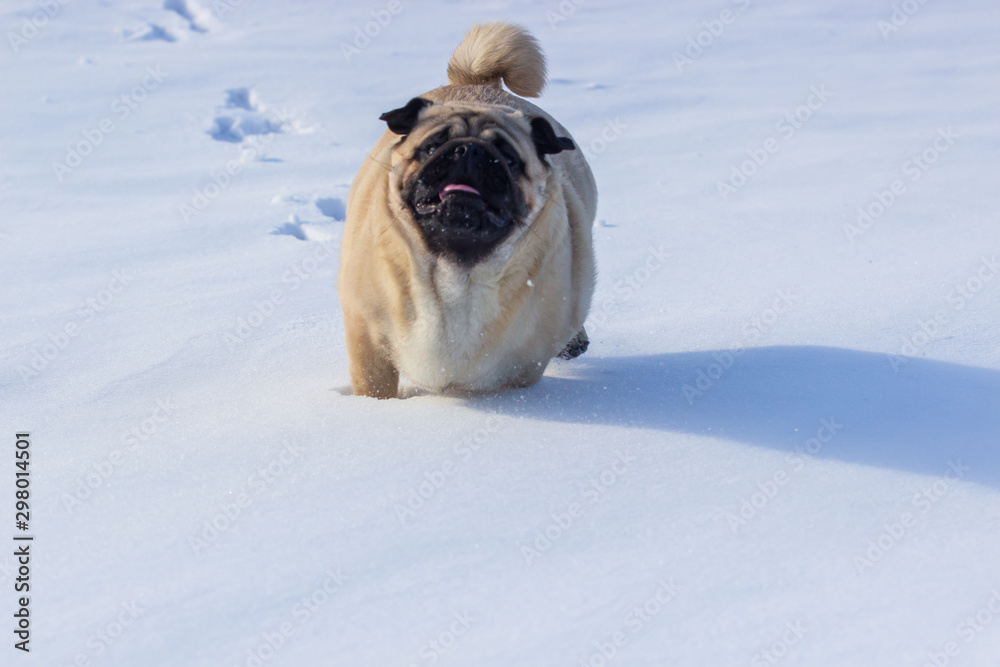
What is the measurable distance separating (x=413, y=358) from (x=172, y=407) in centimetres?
91

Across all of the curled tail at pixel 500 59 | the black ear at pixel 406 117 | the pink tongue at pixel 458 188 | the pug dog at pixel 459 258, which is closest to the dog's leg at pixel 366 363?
the pug dog at pixel 459 258

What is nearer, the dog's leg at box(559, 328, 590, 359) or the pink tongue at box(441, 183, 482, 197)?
the pink tongue at box(441, 183, 482, 197)

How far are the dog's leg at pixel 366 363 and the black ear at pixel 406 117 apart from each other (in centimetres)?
80

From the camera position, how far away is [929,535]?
236 centimetres

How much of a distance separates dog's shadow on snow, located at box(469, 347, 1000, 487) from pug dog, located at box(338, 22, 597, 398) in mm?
227

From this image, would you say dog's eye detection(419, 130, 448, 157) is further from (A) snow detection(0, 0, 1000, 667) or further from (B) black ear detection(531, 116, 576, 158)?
(A) snow detection(0, 0, 1000, 667)

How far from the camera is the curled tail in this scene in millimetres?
4980

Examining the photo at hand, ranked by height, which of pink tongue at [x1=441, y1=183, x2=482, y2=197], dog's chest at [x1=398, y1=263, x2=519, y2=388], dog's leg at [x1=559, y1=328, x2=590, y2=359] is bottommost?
dog's leg at [x1=559, y1=328, x2=590, y2=359]

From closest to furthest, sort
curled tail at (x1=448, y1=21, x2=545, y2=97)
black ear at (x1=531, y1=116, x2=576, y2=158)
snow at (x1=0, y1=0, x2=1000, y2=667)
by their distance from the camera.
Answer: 1. snow at (x1=0, y1=0, x2=1000, y2=667)
2. black ear at (x1=531, y1=116, x2=576, y2=158)
3. curled tail at (x1=448, y1=21, x2=545, y2=97)

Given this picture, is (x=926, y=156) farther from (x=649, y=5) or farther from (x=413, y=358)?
(x=649, y=5)

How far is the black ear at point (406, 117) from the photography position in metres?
3.62

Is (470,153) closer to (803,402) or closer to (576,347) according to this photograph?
(576,347)

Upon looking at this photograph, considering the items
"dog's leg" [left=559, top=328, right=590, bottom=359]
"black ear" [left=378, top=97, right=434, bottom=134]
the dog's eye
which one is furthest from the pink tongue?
"dog's leg" [left=559, top=328, right=590, bottom=359]

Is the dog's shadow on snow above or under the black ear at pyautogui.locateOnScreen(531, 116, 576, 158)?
under
